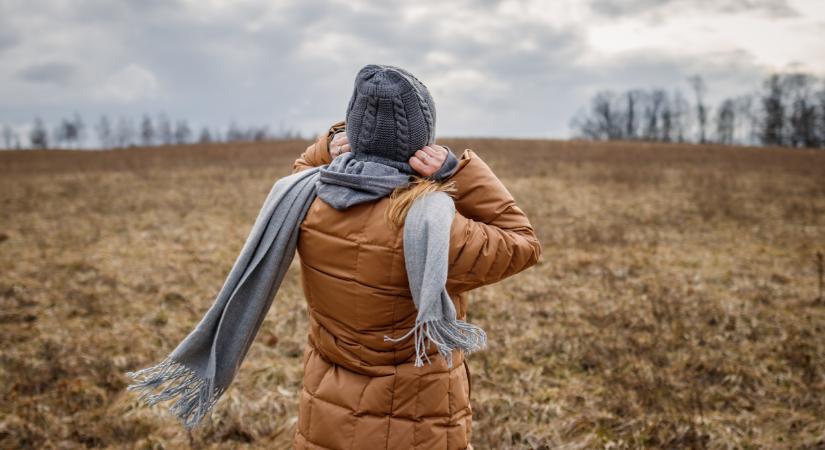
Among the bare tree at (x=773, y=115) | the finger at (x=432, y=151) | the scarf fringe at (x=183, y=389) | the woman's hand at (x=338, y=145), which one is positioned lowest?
the scarf fringe at (x=183, y=389)

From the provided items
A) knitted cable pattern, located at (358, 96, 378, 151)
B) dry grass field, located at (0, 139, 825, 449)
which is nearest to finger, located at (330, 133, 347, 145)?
knitted cable pattern, located at (358, 96, 378, 151)

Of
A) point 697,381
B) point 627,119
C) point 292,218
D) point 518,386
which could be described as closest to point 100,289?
point 518,386

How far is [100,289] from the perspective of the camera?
7.56 m

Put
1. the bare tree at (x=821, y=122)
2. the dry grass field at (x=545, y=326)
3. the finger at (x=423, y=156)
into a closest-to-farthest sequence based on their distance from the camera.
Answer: the finger at (x=423, y=156) < the dry grass field at (x=545, y=326) < the bare tree at (x=821, y=122)

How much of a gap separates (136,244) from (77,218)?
401cm

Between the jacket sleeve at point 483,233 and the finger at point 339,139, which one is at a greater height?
the finger at point 339,139

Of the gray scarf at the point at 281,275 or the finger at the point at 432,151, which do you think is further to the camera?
the finger at the point at 432,151

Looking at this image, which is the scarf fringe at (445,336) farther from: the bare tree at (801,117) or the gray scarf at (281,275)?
the bare tree at (801,117)

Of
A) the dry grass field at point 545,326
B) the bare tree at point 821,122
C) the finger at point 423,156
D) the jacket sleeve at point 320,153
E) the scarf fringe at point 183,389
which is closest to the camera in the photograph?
the finger at point 423,156

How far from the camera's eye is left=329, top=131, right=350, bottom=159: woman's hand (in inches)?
77.1

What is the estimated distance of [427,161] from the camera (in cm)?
168

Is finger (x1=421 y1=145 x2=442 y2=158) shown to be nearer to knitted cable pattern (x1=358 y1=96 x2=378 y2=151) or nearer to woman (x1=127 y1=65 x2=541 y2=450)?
woman (x1=127 y1=65 x2=541 y2=450)

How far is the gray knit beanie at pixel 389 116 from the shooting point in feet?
5.31

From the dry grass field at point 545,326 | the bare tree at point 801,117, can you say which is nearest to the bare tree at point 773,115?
the bare tree at point 801,117
